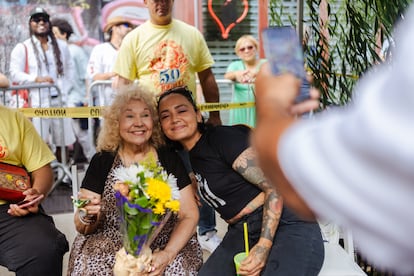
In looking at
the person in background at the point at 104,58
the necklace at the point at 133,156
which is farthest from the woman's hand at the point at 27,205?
the person in background at the point at 104,58

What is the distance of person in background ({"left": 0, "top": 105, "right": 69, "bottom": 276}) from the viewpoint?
2797mm

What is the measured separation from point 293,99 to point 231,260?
181cm

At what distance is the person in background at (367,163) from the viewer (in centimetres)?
70

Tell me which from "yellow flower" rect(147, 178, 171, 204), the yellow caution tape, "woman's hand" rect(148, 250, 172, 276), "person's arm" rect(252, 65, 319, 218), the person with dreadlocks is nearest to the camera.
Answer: "person's arm" rect(252, 65, 319, 218)

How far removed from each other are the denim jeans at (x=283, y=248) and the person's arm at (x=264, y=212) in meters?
0.06

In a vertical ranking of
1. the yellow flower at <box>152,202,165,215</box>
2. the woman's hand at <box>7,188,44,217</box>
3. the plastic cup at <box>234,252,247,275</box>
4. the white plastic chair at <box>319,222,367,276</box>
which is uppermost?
the yellow flower at <box>152,202,165,215</box>

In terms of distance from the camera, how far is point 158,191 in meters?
2.34

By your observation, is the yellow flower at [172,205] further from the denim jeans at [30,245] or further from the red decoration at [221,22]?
the red decoration at [221,22]

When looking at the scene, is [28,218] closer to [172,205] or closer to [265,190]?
[172,205]

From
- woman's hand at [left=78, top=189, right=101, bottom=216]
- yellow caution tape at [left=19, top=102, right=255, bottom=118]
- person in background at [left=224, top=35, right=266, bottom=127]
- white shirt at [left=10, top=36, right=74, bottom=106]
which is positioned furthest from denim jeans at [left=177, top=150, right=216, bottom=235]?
white shirt at [left=10, top=36, right=74, bottom=106]

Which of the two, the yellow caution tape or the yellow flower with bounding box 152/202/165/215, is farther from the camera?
the yellow caution tape

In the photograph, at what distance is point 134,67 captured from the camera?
3869 mm

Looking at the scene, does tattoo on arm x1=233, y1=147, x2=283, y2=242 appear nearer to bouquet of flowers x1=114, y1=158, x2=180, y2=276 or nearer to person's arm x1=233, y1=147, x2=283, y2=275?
person's arm x1=233, y1=147, x2=283, y2=275

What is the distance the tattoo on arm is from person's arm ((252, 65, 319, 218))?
4.99 feet
